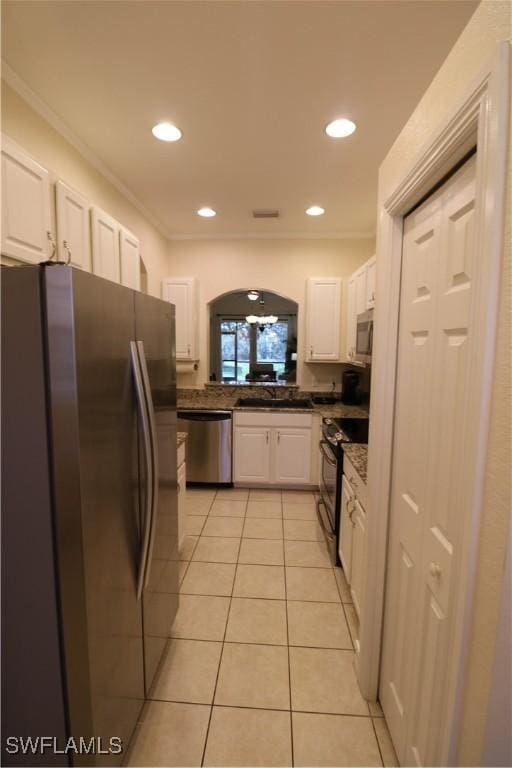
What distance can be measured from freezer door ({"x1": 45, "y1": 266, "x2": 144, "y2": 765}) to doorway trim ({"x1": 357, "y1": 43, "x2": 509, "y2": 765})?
3.15 ft

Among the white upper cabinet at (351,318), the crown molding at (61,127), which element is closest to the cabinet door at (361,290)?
the white upper cabinet at (351,318)

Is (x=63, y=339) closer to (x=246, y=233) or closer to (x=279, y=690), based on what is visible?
(x=279, y=690)

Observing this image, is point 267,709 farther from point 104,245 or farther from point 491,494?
point 104,245

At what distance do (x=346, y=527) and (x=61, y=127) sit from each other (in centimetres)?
304

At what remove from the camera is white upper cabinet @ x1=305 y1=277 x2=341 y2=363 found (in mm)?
3826

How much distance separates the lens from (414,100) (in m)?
1.81

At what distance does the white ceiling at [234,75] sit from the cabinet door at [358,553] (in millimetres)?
2190

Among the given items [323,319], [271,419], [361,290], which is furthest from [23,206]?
[323,319]

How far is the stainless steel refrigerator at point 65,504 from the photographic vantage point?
860 millimetres

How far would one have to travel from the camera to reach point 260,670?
5.48ft

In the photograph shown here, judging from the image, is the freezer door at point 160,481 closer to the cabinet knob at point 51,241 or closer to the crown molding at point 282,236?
the cabinet knob at point 51,241

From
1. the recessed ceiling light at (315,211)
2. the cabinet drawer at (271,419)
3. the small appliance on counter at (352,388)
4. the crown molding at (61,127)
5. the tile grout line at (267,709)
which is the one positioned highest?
the recessed ceiling light at (315,211)

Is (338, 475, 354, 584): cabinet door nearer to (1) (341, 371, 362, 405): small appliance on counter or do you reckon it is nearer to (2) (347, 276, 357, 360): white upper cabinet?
(2) (347, 276, 357, 360): white upper cabinet

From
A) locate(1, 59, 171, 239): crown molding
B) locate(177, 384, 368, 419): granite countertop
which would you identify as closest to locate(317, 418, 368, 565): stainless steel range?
locate(177, 384, 368, 419): granite countertop
